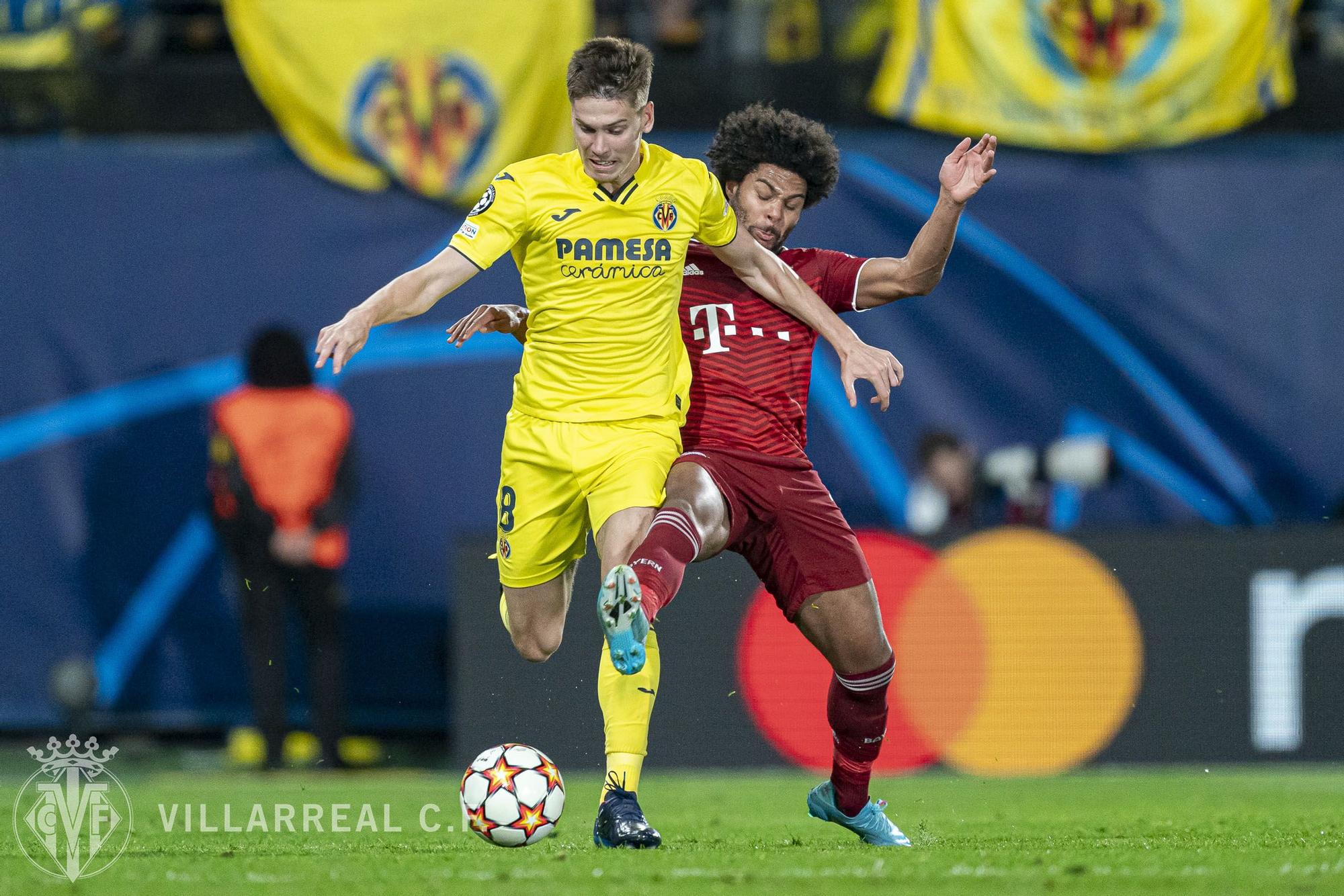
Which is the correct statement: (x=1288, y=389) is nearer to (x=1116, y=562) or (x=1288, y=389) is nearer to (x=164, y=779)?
(x=1116, y=562)

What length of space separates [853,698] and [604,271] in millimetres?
1553

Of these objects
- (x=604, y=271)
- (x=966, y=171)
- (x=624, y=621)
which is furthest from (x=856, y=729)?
(x=966, y=171)

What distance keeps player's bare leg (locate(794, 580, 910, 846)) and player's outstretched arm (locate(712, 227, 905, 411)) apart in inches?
25.1

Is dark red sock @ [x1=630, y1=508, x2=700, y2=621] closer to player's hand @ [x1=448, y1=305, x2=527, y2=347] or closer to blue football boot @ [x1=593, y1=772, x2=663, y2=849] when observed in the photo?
blue football boot @ [x1=593, y1=772, x2=663, y2=849]

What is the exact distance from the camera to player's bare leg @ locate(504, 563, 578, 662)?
6082mm

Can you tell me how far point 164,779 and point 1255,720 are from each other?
5.41m

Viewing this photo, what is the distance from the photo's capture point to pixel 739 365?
19.8 feet

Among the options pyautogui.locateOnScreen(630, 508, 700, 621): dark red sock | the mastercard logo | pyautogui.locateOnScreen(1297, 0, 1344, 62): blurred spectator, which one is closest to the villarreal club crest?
pyautogui.locateOnScreen(630, 508, 700, 621): dark red sock

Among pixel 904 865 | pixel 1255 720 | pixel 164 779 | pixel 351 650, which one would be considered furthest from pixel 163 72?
pixel 904 865

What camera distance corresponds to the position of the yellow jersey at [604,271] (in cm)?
570

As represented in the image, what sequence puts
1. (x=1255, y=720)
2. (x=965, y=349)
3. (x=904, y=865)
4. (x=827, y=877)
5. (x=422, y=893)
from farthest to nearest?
(x=965, y=349) → (x=1255, y=720) → (x=904, y=865) → (x=827, y=877) → (x=422, y=893)

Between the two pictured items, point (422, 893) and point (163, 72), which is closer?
point (422, 893)

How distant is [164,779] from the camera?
31.6 feet

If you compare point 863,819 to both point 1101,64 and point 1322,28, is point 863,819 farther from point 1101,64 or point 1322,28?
point 1322,28
